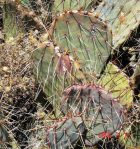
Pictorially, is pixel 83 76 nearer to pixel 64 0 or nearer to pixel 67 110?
pixel 67 110

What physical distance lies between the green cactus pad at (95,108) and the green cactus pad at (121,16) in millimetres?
563

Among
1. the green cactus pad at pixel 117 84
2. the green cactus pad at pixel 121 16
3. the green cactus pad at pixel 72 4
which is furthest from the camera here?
the green cactus pad at pixel 72 4

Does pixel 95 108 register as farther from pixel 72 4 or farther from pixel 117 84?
pixel 72 4

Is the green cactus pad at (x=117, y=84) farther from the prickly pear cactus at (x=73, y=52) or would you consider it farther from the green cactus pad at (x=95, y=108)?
the green cactus pad at (x=95, y=108)

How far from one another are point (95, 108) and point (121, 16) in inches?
26.1

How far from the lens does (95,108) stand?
197 centimetres

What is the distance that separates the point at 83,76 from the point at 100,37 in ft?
0.87

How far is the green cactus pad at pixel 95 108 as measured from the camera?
1.92m

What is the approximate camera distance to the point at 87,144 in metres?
2.12

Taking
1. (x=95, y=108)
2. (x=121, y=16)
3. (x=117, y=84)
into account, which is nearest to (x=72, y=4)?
(x=121, y=16)

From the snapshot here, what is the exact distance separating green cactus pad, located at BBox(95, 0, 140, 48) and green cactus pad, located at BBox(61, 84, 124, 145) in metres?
0.56

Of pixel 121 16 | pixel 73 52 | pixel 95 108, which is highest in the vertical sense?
pixel 121 16

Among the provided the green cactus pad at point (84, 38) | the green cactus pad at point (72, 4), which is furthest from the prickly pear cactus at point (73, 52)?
the green cactus pad at point (72, 4)

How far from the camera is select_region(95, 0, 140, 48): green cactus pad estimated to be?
7.82ft
